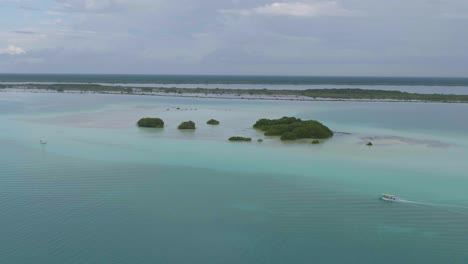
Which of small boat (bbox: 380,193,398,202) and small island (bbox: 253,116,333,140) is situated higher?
small island (bbox: 253,116,333,140)

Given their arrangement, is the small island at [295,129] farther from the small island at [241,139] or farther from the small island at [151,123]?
the small island at [151,123]

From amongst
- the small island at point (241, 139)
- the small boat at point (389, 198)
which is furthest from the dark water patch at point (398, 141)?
the small boat at point (389, 198)

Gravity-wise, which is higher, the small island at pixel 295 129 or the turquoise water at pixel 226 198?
the small island at pixel 295 129

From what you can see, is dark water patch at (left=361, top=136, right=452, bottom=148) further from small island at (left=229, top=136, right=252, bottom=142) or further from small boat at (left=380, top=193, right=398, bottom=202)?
small boat at (left=380, top=193, right=398, bottom=202)

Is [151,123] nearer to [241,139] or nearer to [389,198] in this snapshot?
[241,139]

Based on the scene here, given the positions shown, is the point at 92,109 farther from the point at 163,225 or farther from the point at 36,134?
the point at 163,225

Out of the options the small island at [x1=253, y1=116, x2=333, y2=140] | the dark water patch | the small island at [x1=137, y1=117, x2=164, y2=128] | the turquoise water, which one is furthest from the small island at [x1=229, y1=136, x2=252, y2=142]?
the small island at [x1=137, y1=117, x2=164, y2=128]
